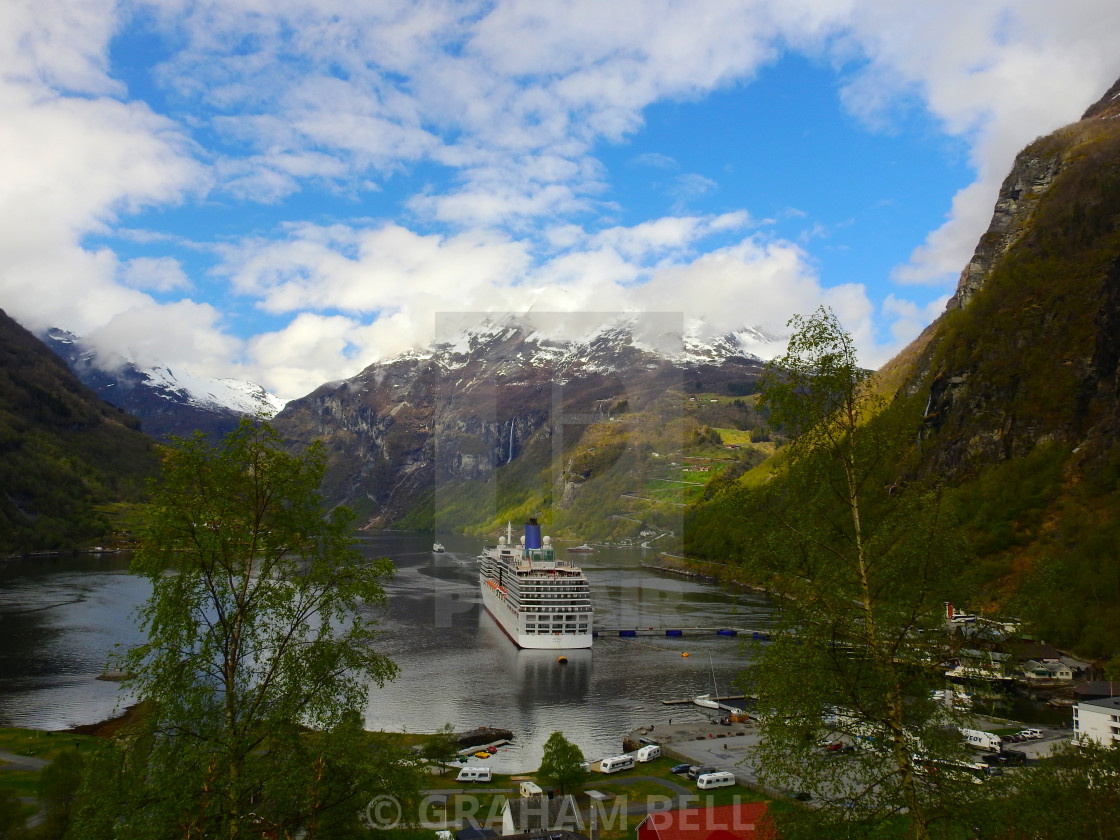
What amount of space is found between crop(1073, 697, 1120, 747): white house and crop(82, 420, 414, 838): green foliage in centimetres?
3882

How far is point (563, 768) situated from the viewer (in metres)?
30.9

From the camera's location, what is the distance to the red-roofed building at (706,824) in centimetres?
2116

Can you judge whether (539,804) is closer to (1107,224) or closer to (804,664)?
(804,664)

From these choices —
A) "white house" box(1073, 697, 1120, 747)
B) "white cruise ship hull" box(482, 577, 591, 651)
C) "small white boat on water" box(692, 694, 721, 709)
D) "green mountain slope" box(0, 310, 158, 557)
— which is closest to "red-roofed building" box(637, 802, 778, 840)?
"white house" box(1073, 697, 1120, 747)

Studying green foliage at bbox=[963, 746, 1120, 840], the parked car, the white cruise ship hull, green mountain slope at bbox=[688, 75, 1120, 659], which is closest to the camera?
green foliage at bbox=[963, 746, 1120, 840]

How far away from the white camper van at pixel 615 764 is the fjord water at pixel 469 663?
3.72 metres

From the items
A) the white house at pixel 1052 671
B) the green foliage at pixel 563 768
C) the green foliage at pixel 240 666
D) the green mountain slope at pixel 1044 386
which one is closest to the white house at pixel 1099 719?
the white house at pixel 1052 671

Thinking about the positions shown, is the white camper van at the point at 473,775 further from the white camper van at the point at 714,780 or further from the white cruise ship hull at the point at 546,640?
the white cruise ship hull at the point at 546,640

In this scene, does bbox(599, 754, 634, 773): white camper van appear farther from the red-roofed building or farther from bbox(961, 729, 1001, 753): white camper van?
bbox(961, 729, 1001, 753): white camper van

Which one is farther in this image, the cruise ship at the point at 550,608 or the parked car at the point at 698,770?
the cruise ship at the point at 550,608

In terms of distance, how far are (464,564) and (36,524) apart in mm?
87288

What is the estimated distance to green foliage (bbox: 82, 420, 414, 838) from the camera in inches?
436

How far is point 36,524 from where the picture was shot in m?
148

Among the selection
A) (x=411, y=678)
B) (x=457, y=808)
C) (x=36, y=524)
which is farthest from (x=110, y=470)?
(x=457, y=808)
